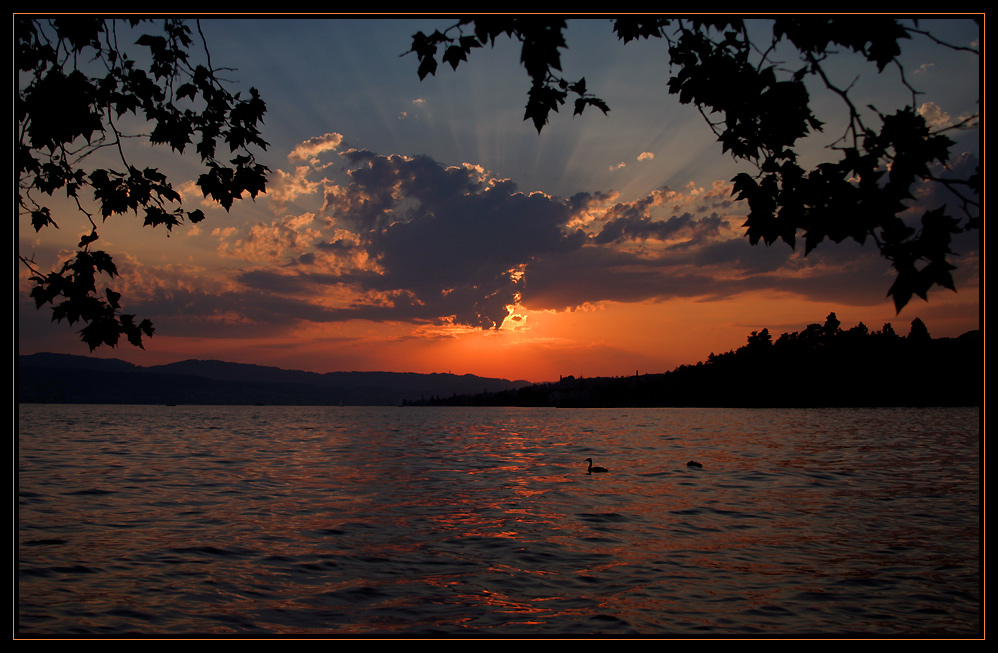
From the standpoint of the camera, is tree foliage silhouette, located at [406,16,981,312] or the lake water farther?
the lake water

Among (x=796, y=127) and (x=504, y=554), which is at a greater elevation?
(x=796, y=127)

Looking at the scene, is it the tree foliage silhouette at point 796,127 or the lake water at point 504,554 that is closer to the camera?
the tree foliage silhouette at point 796,127

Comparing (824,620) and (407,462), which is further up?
(824,620)

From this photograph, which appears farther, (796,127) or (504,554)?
(504,554)

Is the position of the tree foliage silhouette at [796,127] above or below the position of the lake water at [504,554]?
above

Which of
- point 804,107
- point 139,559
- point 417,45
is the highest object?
point 417,45

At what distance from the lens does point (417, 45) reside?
6523mm

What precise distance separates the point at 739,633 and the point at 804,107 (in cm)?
945

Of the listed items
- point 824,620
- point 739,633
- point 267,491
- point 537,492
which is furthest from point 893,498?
point 267,491

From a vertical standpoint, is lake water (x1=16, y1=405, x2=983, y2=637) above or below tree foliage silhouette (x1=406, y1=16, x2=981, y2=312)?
below

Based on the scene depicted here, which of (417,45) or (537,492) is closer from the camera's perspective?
(417,45)
